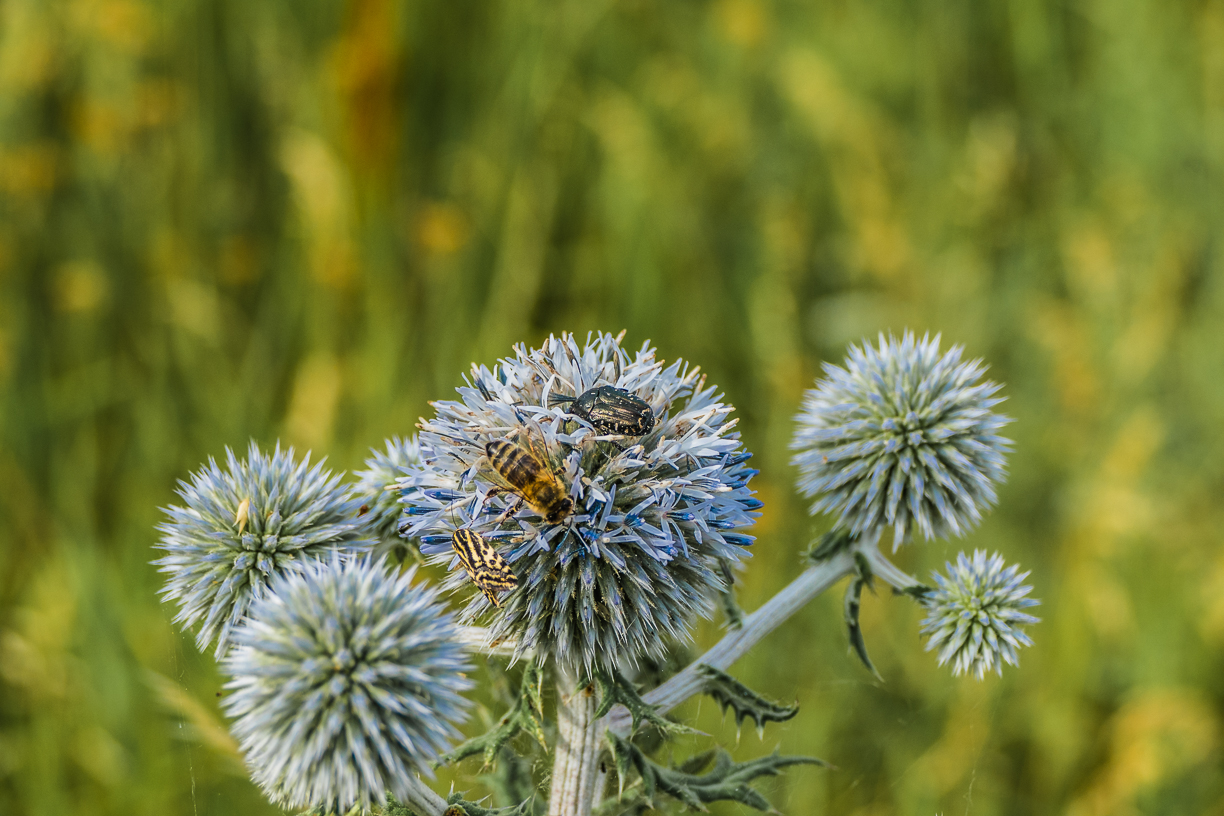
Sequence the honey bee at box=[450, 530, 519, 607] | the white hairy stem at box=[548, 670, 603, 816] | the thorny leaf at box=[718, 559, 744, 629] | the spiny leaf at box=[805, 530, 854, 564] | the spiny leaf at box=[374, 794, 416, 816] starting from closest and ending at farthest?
the spiny leaf at box=[374, 794, 416, 816] → the honey bee at box=[450, 530, 519, 607] → the white hairy stem at box=[548, 670, 603, 816] → the thorny leaf at box=[718, 559, 744, 629] → the spiny leaf at box=[805, 530, 854, 564]

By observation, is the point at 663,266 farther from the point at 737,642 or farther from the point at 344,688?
the point at 344,688

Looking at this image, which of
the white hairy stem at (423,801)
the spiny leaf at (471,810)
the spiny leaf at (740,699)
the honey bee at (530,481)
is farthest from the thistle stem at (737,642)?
the honey bee at (530,481)

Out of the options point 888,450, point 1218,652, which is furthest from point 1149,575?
point 888,450

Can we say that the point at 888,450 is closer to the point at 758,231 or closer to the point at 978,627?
the point at 978,627

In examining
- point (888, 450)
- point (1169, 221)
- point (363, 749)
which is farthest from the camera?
point (1169, 221)

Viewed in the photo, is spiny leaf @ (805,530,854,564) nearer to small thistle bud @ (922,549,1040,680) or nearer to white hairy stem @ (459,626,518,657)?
small thistle bud @ (922,549,1040,680)

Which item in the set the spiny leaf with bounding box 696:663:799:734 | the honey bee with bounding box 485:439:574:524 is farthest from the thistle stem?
the honey bee with bounding box 485:439:574:524

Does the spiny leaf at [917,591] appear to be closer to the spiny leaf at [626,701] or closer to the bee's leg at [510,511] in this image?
the spiny leaf at [626,701]
